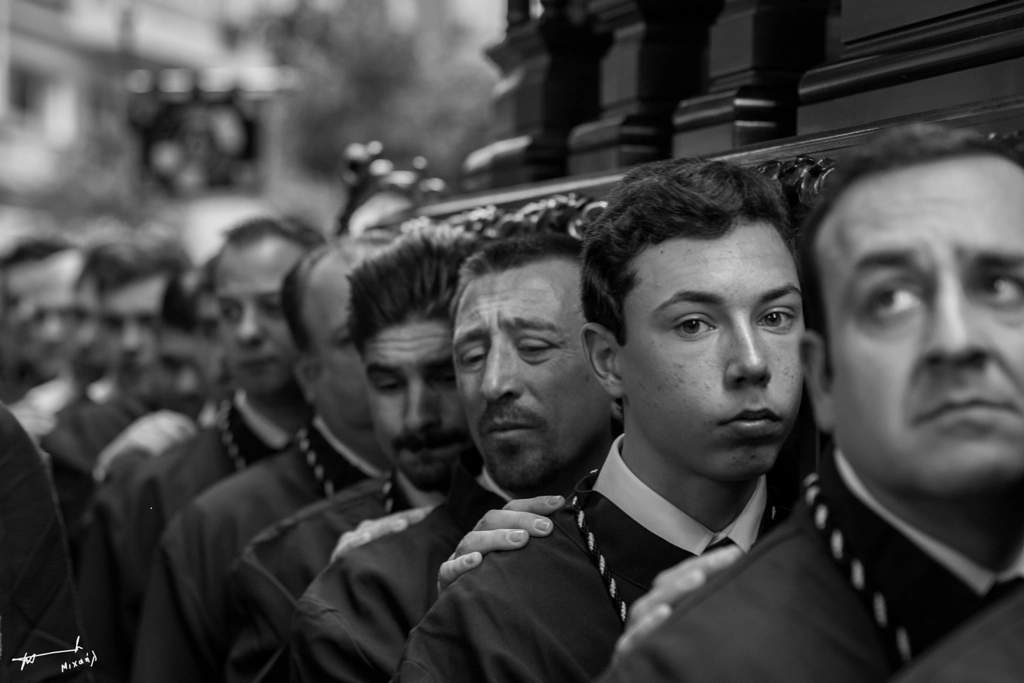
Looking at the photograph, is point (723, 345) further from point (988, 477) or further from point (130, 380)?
point (130, 380)

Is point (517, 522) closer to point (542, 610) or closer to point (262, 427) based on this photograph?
point (542, 610)

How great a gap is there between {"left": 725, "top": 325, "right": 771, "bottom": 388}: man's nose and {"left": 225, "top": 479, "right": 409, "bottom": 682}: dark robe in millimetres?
1427

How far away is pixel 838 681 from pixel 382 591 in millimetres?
1625

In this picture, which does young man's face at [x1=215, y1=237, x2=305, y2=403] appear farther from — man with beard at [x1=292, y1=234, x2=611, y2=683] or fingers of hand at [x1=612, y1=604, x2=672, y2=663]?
fingers of hand at [x1=612, y1=604, x2=672, y2=663]

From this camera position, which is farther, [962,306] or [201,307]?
[201,307]

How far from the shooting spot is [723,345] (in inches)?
91.1

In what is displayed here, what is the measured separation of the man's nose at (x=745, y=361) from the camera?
228 centimetres

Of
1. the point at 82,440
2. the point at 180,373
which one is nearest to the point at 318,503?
the point at 180,373

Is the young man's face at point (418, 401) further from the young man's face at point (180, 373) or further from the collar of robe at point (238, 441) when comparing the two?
the young man's face at point (180, 373)

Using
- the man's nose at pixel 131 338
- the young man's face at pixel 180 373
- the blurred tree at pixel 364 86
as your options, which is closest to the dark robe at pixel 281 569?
the young man's face at pixel 180 373

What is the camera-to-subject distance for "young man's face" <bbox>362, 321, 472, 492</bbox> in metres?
3.37

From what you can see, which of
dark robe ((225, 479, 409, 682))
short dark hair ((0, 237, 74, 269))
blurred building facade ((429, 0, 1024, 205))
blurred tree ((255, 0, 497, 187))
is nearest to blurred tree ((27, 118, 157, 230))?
blurred tree ((255, 0, 497, 187))

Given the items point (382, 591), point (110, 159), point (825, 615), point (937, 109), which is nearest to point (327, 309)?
point (382, 591)

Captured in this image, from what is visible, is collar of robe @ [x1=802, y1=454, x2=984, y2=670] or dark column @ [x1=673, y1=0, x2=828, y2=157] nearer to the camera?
collar of robe @ [x1=802, y1=454, x2=984, y2=670]
